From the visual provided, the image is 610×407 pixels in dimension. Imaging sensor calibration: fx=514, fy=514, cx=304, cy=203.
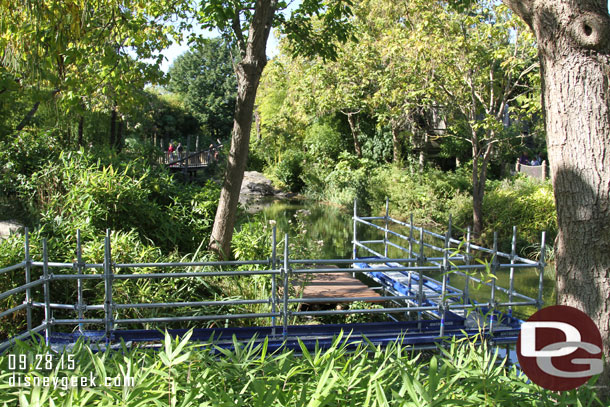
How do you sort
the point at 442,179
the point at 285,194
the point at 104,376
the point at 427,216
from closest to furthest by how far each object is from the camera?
the point at 104,376 < the point at 427,216 < the point at 442,179 < the point at 285,194

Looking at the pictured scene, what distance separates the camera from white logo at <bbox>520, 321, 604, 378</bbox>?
243 centimetres

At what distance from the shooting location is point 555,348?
8.04 feet

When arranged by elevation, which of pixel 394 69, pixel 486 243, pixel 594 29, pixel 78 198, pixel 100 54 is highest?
pixel 394 69

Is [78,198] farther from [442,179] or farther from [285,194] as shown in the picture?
[285,194]

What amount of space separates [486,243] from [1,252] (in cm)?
1311

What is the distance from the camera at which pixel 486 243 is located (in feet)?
51.6

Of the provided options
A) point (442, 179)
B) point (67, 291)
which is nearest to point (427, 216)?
point (442, 179)

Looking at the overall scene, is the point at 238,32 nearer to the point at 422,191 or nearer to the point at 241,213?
the point at 241,213

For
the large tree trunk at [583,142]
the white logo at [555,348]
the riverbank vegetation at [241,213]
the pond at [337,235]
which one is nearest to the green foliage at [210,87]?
the riverbank vegetation at [241,213]

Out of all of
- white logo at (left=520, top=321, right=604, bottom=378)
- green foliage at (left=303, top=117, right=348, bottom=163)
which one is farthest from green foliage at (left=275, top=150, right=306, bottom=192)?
white logo at (left=520, top=321, right=604, bottom=378)

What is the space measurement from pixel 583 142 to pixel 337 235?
1562cm

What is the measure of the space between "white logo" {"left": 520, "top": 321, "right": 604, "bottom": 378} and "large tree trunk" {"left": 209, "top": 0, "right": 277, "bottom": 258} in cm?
598

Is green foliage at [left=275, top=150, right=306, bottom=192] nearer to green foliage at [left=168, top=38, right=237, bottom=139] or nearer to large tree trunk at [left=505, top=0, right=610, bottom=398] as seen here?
green foliage at [left=168, top=38, right=237, bottom=139]

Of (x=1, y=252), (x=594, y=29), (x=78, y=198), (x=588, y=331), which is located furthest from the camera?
(x=78, y=198)
